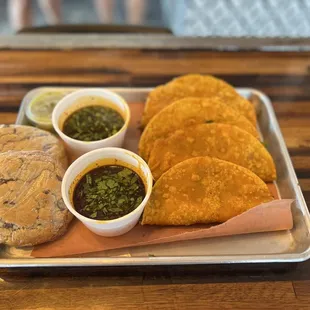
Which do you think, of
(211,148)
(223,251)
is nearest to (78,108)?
(211,148)

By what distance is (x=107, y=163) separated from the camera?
1.87 m

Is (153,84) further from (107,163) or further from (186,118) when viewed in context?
(107,163)

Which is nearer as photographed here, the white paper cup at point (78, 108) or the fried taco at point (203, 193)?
the fried taco at point (203, 193)

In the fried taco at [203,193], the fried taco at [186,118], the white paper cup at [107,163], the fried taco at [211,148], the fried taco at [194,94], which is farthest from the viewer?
the fried taco at [194,94]

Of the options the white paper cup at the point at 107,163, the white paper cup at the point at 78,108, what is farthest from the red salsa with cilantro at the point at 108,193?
the white paper cup at the point at 78,108

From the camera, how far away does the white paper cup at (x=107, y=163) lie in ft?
5.30

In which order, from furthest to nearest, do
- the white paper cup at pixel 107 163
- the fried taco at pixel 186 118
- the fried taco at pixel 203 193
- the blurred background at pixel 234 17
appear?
the blurred background at pixel 234 17 → the fried taco at pixel 186 118 → the fried taco at pixel 203 193 → the white paper cup at pixel 107 163

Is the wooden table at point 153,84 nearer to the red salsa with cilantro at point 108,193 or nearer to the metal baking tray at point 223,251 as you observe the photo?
the metal baking tray at point 223,251

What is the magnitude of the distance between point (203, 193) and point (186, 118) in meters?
0.44

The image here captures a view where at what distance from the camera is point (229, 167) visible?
1834 millimetres

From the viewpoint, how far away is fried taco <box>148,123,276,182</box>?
6.30ft

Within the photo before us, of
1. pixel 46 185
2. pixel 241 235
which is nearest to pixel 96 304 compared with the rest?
pixel 46 185

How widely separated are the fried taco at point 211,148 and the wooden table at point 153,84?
349 millimetres

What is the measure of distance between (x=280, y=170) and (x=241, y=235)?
47 centimetres
